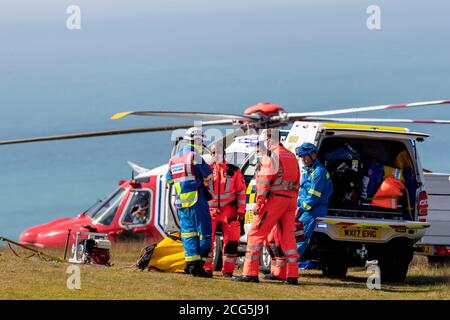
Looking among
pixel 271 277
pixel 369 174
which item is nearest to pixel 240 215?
pixel 271 277

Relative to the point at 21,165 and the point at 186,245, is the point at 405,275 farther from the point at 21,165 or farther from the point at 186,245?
the point at 21,165

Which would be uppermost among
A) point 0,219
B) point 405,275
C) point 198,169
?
point 198,169

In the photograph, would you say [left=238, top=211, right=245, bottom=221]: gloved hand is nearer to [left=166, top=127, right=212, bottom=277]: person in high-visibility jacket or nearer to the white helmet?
[left=166, top=127, right=212, bottom=277]: person in high-visibility jacket

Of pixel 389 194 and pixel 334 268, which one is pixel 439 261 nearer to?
pixel 334 268

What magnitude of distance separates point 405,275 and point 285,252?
2.68 m

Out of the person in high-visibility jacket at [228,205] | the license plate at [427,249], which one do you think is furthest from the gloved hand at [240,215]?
the license plate at [427,249]

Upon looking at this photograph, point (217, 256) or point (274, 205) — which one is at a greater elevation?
point (274, 205)

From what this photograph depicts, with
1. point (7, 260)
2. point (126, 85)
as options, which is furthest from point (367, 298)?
point (126, 85)

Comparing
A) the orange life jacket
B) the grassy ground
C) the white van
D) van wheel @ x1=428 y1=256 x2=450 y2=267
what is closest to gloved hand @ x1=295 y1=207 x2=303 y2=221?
the white van

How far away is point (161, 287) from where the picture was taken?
16766 mm

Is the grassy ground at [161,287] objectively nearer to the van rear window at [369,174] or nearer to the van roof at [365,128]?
the van rear window at [369,174]

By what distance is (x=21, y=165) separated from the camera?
126 m

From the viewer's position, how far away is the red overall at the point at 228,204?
1900cm

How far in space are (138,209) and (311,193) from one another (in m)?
8.59
